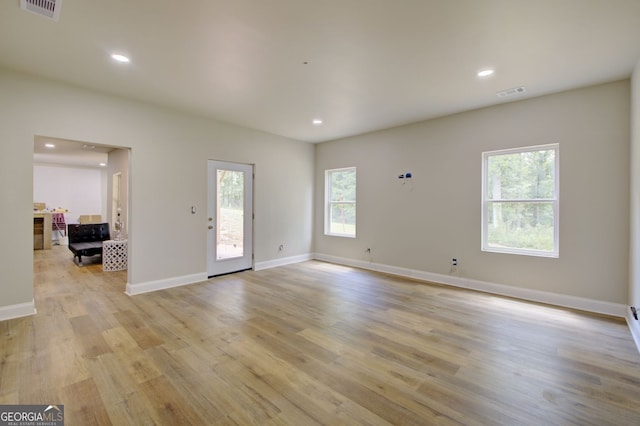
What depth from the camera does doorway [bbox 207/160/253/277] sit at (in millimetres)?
5191

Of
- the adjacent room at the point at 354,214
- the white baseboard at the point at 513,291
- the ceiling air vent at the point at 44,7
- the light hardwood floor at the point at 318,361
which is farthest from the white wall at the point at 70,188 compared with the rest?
the white baseboard at the point at 513,291

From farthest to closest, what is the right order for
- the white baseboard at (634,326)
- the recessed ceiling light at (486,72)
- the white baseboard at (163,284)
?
the white baseboard at (163,284), the recessed ceiling light at (486,72), the white baseboard at (634,326)

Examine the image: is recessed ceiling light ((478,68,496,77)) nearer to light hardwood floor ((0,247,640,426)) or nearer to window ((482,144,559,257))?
window ((482,144,559,257))

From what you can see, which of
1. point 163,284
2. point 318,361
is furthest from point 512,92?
point 163,284

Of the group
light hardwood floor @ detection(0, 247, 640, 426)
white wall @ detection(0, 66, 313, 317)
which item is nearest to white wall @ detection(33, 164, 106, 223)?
light hardwood floor @ detection(0, 247, 640, 426)

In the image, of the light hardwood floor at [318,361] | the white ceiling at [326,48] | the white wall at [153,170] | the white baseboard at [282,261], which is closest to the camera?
the light hardwood floor at [318,361]

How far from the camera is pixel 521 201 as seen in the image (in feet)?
13.6

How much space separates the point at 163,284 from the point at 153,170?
1.78 m

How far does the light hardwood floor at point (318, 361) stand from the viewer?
1.88m

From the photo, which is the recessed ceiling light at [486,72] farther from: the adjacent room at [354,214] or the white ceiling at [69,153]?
the white ceiling at [69,153]

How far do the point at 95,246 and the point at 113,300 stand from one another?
10.1ft

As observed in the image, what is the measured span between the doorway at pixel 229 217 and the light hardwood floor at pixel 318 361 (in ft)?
4.11

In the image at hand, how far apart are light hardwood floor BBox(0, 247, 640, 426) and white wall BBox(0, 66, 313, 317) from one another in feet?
2.32

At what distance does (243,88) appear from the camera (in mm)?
3729
